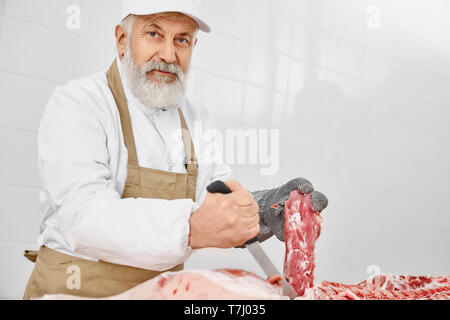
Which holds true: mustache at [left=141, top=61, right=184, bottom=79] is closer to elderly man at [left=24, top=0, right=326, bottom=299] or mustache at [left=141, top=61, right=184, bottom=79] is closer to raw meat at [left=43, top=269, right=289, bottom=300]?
elderly man at [left=24, top=0, right=326, bottom=299]

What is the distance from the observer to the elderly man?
95 centimetres

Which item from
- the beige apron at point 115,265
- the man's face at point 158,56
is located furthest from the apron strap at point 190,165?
the man's face at point 158,56

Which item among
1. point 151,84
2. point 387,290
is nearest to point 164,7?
point 151,84

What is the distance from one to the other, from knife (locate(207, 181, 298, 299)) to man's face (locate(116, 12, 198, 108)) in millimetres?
615

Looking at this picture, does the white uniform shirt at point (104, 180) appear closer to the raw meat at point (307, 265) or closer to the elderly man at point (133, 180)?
the elderly man at point (133, 180)

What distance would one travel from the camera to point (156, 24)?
140 centimetres

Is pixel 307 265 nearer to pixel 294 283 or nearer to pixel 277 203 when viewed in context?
pixel 294 283

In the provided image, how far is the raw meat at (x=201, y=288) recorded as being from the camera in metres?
0.96

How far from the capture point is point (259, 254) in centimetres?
108

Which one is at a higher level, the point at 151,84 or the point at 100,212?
the point at 151,84

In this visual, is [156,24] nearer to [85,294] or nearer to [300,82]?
[85,294]

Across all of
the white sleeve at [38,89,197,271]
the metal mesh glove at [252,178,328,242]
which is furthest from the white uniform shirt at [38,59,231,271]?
the metal mesh glove at [252,178,328,242]

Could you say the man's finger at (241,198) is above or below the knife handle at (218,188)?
below

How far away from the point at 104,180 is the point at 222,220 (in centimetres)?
38
